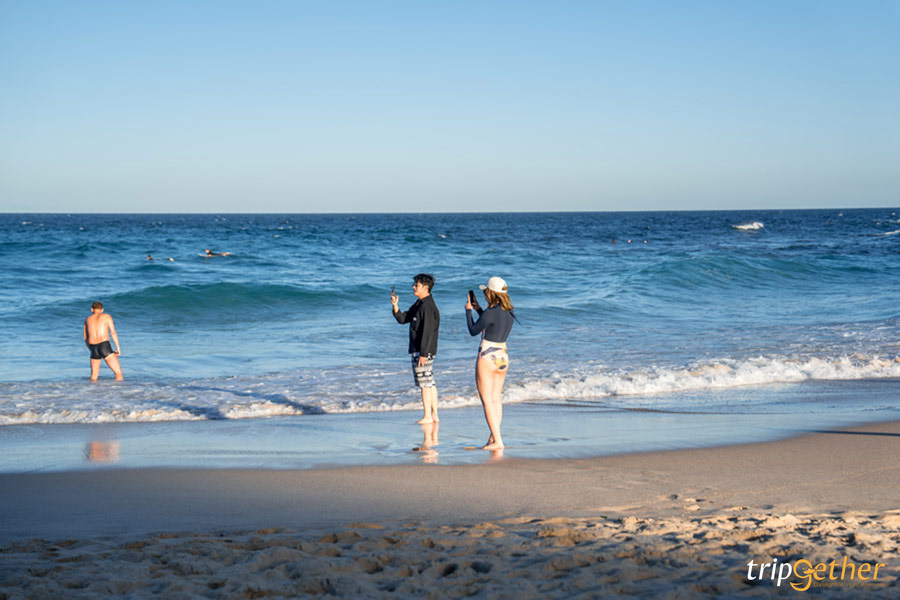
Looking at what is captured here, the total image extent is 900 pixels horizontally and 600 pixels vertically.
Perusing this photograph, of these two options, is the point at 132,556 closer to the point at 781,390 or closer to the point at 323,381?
the point at 323,381

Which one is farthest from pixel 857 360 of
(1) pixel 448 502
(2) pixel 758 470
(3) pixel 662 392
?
(1) pixel 448 502

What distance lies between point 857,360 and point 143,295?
18140mm

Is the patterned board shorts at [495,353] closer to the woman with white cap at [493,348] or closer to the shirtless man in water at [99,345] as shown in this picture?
the woman with white cap at [493,348]

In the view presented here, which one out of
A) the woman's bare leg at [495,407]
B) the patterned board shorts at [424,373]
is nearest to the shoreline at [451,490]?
the woman's bare leg at [495,407]

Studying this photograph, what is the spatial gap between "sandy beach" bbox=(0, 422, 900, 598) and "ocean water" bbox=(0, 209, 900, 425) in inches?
113

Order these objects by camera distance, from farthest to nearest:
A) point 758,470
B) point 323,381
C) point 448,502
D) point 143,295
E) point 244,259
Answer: point 244,259, point 143,295, point 323,381, point 758,470, point 448,502

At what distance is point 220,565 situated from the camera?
4.09 m

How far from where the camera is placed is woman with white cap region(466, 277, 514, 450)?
6.94 meters

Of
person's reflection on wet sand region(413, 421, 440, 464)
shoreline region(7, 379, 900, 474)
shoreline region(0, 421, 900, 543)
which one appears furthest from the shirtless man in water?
person's reflection on wet sand region(413, 421, 440, 464)

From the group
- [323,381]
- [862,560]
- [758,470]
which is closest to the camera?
[862,560]

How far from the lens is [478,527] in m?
4.86

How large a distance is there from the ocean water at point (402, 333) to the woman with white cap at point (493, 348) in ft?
8.15

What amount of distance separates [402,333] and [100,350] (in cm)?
→ 678

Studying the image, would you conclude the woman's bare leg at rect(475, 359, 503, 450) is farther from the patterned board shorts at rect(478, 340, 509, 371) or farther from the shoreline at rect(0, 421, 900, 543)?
the shoreline at rect(0, 421, 900, 543)
